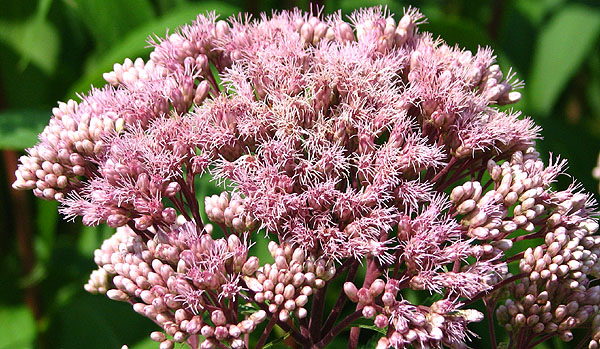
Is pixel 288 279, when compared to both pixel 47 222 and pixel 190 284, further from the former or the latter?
pixel 47 222

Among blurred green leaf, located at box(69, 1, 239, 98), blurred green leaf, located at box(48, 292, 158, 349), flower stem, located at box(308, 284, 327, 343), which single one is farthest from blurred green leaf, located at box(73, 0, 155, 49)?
flower stem, located at box(308, 284, 327, 343)

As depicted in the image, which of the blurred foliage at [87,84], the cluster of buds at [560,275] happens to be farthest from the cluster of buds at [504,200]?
the blurred foliage at [87,84]

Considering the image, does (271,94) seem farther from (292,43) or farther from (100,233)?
(100,233)

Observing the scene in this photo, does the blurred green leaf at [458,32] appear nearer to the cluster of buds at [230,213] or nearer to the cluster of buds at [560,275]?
the cluster of buds at [560,275]

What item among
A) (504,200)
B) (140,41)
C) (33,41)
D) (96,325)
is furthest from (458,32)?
(33,41)

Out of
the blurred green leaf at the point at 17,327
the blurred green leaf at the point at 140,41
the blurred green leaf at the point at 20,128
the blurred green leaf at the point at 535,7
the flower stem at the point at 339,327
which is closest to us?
the flower stem at the point at 339,327

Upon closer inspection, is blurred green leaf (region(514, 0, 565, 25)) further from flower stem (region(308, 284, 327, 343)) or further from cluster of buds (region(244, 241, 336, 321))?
cluster of buds (region(244, 241, 336, 321))

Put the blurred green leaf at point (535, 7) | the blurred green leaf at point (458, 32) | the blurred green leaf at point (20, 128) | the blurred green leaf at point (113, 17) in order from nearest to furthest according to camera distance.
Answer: the blurred green leaf at point (20, 128), the blurred green leaf at point (458, 32), the blurred green leaf at point (113, 17), the blurred green leaf at point (535, 7)

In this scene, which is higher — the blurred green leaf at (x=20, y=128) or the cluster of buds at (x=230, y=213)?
the cluster of buds at (x=230, y=213)
